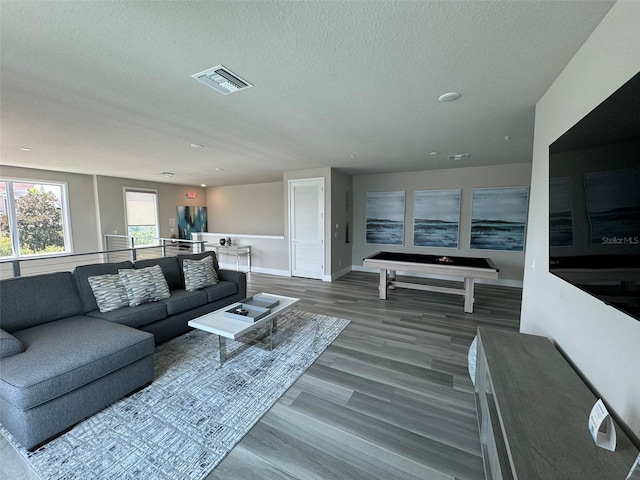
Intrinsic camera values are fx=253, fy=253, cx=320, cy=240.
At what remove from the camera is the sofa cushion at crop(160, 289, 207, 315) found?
2947mm

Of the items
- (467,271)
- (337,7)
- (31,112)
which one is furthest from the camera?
(467,271)

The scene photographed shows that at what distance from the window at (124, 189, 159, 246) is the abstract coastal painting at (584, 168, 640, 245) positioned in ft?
26.5

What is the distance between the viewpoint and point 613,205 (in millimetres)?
1021

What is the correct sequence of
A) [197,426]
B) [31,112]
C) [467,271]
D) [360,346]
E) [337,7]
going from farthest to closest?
1. [467,271]
2. [360,346]
3. [31,112]
4. [197,426]
5. [337,7]

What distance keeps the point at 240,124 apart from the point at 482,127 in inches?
113

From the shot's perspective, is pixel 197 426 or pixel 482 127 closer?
pixel 197 426

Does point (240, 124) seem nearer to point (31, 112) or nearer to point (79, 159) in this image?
point (31, 112)

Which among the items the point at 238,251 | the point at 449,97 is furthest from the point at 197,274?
the point at 449,97

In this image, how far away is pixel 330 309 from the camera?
160 inches

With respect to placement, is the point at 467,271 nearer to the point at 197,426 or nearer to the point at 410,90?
the point at 410,90

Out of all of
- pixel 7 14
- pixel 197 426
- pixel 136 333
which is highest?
pixel 7 14

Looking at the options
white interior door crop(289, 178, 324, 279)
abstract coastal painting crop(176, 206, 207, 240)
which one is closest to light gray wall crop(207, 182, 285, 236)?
abstract coastal painting crop(176, 206, 207, 240)

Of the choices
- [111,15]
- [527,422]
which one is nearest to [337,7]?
[111,15]

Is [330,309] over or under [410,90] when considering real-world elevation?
under
